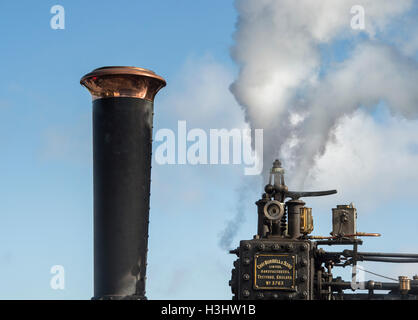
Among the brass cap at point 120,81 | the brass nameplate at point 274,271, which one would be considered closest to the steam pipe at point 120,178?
the brass cap at point 120,81

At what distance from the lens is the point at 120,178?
7445 millimetres

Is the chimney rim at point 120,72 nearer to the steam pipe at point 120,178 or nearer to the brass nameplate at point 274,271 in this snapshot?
the steam pipe at point 120,178

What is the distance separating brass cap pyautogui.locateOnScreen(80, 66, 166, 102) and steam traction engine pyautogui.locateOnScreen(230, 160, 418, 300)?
13.9 ft

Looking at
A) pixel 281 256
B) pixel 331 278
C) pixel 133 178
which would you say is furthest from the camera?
pixel 331 278

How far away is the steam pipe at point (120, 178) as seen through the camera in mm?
7398

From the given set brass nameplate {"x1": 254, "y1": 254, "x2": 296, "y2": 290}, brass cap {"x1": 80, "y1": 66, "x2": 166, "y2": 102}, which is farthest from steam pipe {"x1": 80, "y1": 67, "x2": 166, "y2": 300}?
brass nameplate {"x1": 254, "y1": 254, "x2": 296, "y2": 290}

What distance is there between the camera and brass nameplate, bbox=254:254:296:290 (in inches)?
428

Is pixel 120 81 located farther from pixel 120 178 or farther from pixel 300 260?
pixel 300 260

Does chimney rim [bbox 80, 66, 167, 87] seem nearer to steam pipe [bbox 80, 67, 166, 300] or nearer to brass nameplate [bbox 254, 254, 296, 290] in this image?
steam pipe [bbox 80, 67, 166, 300]

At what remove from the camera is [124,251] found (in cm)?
739

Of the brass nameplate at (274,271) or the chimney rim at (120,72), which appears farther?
the brass nameplate at (274,271)
